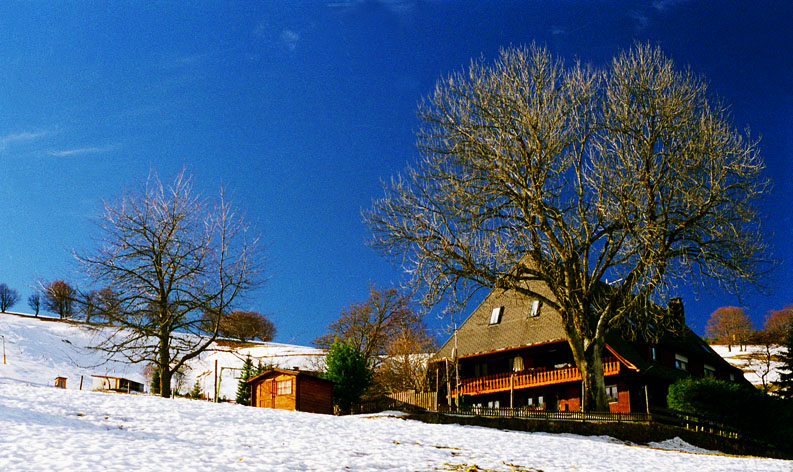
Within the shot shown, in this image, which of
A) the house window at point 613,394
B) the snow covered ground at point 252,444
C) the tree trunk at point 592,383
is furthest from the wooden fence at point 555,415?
the house window at point 613,394

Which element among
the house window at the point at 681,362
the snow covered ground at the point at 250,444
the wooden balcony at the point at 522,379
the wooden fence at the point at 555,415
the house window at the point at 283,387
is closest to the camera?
the snow covered ground at the point at 250,444

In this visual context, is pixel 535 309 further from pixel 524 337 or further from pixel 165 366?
pixel 165 366

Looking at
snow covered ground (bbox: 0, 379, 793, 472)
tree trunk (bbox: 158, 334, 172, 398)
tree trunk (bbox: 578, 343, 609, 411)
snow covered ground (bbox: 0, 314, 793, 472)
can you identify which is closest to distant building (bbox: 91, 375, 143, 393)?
tree trunk (bbox: 158, 334, 172, 398)

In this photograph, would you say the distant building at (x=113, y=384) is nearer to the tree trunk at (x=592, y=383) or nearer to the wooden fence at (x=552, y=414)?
the wooden fence at (x=552, y=414)

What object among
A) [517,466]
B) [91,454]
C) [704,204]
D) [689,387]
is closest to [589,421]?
[689,387]

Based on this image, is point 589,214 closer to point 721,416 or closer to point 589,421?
point 589,421

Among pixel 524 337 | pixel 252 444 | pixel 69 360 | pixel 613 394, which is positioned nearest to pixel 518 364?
pixel 524 337

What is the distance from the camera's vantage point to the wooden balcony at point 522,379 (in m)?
37.8

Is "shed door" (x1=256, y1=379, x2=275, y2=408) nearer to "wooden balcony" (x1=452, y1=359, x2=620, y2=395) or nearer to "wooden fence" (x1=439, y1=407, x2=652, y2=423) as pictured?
"wooden fence" (x1=439, y1=407, x2=652, y2=423)

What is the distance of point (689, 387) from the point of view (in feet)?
106

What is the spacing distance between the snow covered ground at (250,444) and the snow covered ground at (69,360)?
35.0 meters

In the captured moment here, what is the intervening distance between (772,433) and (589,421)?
755 centimetres

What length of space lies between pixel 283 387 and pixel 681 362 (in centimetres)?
2755

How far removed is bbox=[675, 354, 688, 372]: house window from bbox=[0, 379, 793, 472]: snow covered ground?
2329 centimetres
